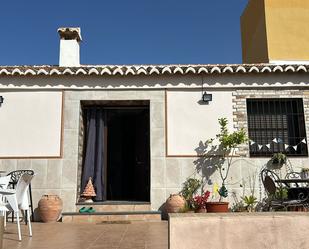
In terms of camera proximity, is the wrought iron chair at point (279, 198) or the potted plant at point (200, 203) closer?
the wrought iron chair at point (279, 198)

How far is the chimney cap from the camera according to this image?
10016 millimetres

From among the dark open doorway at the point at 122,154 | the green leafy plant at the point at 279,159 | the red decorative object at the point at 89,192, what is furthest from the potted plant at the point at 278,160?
the red decorative object at the point at 89,192

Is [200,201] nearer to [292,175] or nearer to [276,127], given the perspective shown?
[292,175]

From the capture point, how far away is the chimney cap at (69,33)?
10016 millimetres

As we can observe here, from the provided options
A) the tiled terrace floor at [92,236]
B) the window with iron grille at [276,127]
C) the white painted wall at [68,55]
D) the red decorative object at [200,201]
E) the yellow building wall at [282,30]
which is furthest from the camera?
the yellow building wall at [282,30]

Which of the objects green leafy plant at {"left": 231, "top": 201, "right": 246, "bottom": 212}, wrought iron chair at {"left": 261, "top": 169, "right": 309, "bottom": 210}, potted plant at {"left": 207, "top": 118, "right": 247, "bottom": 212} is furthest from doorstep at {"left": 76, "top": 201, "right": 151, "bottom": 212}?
wrought iron chair at {"left": 261, "top": 169, "right": 309, "bottom": 210}

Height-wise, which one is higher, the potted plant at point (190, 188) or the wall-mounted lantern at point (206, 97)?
the wall-mounted lantern at point (206, 97)

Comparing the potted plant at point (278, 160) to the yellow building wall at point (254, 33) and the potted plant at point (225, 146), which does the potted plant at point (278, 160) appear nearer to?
the potted plant at point (225, 146)

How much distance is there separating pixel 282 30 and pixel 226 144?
649 cm

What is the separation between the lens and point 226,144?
26.4 ft

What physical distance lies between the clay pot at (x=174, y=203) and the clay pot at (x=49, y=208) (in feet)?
7.79

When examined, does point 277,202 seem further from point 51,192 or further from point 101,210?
point 51,192

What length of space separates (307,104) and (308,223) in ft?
19.6

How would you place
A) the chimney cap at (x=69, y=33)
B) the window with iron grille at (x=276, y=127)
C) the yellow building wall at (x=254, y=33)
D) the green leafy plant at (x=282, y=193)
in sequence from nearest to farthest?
the green leafy plant at (x=282, y=193) → the window with iron grille at (x=276, y=127) → the chimney cap at (x=69, y=33) → the yellow building wall at (x=254, y=33)
